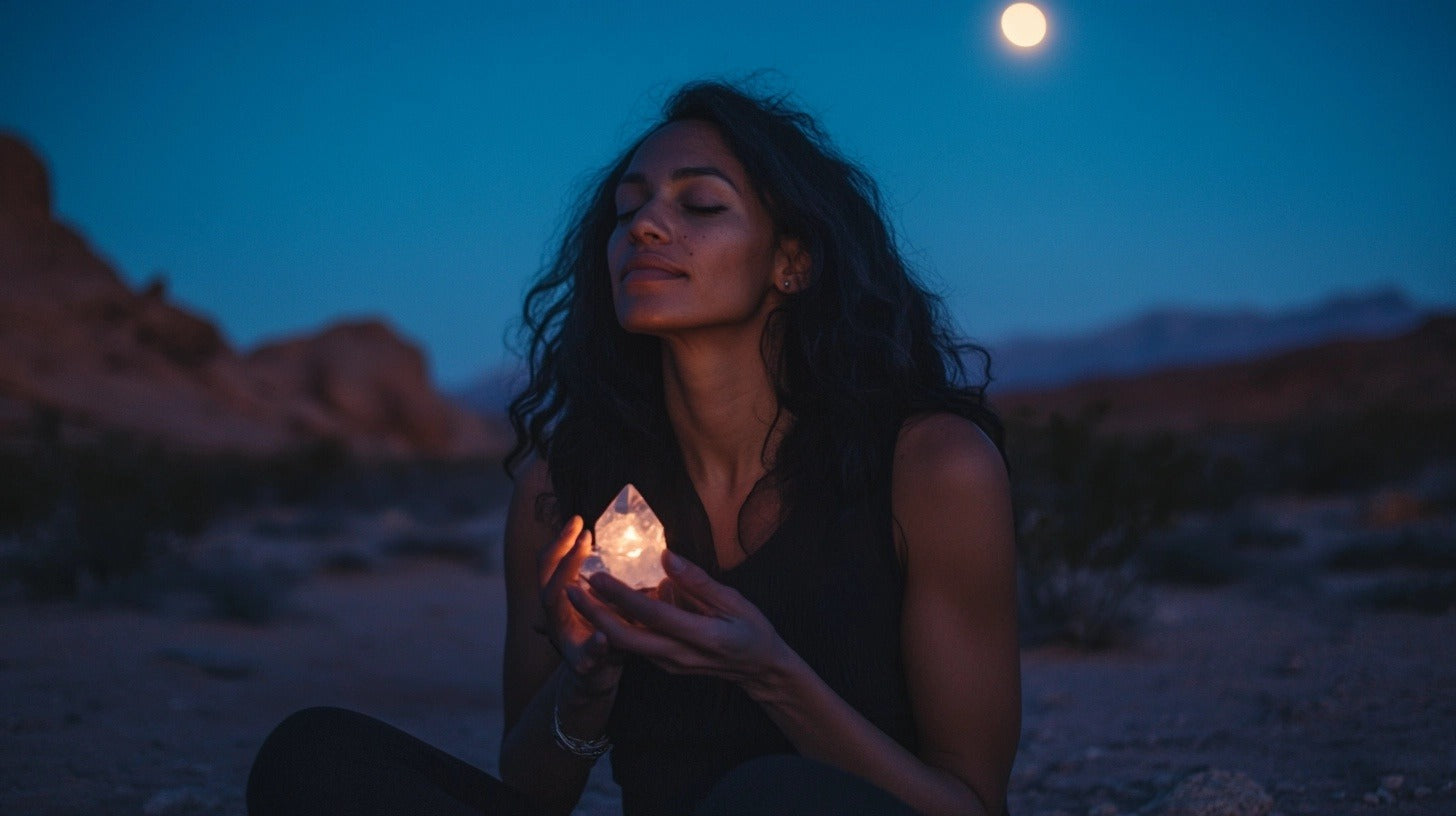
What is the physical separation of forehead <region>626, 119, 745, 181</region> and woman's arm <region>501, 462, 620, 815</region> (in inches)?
31.3

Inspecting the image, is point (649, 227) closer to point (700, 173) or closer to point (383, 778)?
point (700, 173)

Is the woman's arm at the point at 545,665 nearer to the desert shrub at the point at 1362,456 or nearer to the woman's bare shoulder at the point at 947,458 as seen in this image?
the woman's bare shoulder at the point at 947,458

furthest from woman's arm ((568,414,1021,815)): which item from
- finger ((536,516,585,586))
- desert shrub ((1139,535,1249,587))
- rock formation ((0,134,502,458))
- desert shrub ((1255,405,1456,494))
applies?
rock formation ((0,134,502,458))

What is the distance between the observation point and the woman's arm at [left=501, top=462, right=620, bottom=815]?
6.00 ft

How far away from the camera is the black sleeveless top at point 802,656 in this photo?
2088 mm

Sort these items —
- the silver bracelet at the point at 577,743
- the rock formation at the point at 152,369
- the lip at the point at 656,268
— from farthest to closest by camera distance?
the rock formation at the point at 152,369
the lip at the point at 656,268
the silver bracelet at the point at 577,743

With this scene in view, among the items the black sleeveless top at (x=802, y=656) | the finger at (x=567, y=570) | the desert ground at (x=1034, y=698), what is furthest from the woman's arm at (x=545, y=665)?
the desert ground at (x=1034, y=698)

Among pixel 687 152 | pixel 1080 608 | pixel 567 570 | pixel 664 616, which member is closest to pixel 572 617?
A: pixel 567 570

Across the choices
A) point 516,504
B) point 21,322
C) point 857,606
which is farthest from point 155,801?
point 21,322

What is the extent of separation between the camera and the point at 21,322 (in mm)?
34750

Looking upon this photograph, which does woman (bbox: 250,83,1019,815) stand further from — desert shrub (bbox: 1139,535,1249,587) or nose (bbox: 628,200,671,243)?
desert shrub (bbox: 1139,535,1249,587)

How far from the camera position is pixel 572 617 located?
1841 millimetres

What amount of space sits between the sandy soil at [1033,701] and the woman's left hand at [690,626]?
2.04 metres

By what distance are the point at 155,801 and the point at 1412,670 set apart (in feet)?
16.2
